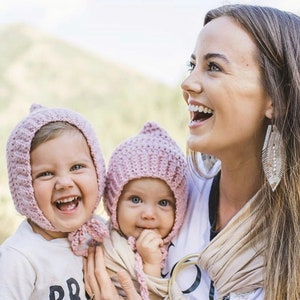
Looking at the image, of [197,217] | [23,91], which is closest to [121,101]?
[23,91]

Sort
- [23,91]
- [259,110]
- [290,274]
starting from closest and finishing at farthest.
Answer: [290,274]
[259,110]
[23,91]

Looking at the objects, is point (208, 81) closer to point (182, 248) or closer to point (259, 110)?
point (259, 110)

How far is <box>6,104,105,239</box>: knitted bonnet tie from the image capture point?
2.24 meters

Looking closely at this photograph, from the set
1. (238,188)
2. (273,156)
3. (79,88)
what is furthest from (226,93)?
(79,88)

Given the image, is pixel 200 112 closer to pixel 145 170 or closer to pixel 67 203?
pixel 145 170

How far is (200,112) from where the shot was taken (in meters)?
2.40

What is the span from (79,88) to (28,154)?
62.0 ft

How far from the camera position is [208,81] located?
235 cm

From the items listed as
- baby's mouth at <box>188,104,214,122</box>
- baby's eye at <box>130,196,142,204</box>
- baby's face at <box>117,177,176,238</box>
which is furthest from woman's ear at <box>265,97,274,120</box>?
baby's eye at <box>130,196,142,204</box>

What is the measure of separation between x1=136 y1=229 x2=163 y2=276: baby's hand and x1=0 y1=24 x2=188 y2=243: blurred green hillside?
7.28 m

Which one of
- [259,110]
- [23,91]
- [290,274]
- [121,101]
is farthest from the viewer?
[23,91]

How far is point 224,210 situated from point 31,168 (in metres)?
0.75

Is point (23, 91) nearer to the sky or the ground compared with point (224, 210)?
nearer to the sky

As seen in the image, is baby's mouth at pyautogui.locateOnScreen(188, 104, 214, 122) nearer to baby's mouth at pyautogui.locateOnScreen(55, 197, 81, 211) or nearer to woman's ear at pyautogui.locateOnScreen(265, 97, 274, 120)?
woman's ear at pyautogui.locateOnScreen(265, 97, 274, 120)
